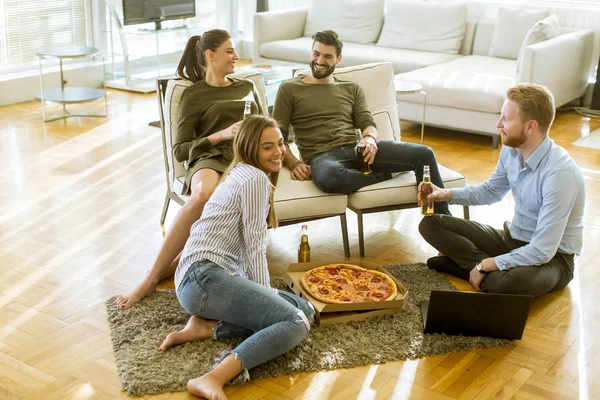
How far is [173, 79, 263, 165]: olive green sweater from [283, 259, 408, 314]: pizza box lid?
0.70m

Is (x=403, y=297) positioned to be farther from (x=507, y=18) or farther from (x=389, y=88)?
(x=507, y=18)

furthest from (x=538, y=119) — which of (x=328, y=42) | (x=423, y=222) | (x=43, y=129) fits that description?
(x=43, y=129)

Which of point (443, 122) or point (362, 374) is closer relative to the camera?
point (362, 374)

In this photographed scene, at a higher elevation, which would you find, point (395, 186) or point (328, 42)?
point (328, 42)

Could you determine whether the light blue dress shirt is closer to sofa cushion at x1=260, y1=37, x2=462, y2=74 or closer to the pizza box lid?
the pizza box lid

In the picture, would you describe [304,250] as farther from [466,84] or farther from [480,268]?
[466,84]

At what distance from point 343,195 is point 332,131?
1.33 feet

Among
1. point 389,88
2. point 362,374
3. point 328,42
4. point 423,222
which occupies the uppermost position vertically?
point 328,42

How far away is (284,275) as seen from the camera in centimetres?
362

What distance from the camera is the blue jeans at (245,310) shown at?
293 cm

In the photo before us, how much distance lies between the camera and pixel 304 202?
12.8 ft

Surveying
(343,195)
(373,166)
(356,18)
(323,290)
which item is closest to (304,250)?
(343,195)

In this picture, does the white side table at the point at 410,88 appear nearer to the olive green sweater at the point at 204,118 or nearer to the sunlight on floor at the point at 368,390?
the olive green sweater at the point at 204,118

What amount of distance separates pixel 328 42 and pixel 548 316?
5.65 ft
